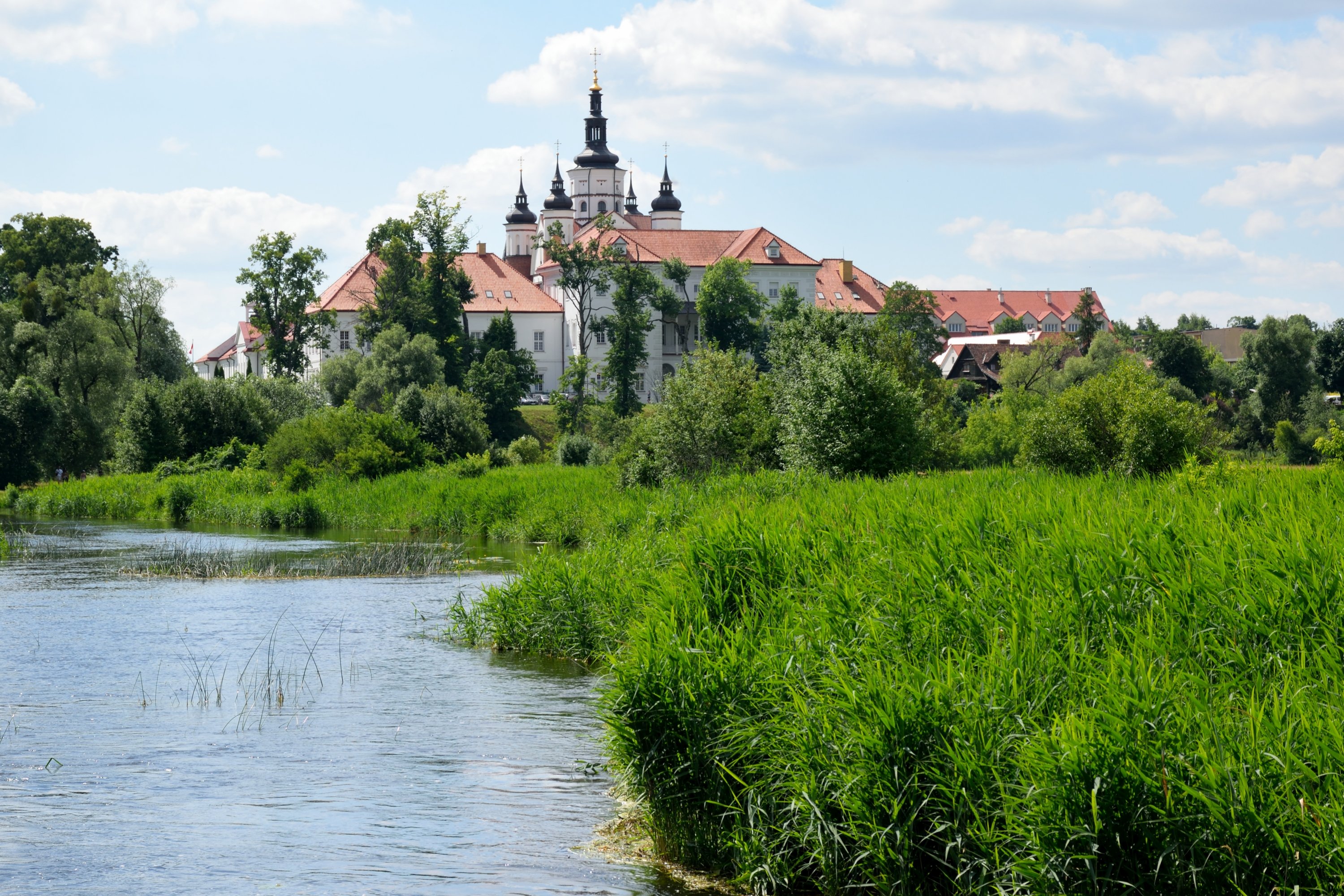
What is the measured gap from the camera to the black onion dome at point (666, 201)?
13938cm

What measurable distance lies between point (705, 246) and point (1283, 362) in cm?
5111

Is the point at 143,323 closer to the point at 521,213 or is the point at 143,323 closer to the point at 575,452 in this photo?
the point at 575,452

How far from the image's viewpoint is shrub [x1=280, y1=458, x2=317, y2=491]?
49.7 metres

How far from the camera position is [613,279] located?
10712cm

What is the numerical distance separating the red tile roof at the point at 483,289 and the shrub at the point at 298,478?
186 ft

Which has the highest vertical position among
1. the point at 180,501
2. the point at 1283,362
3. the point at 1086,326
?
the point at 1086,326

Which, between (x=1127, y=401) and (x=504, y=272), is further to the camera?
(x=504, y=272)

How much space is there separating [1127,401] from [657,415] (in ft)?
46.5

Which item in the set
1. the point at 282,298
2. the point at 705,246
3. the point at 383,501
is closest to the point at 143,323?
the point at 282,298

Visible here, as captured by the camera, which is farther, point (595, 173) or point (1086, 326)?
point (595, 173)

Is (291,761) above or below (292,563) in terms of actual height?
below

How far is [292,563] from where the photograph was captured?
98.7ft

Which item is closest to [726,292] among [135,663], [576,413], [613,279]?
[613,279]

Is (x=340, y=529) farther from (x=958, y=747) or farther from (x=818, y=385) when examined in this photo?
(x=958, y=747)
